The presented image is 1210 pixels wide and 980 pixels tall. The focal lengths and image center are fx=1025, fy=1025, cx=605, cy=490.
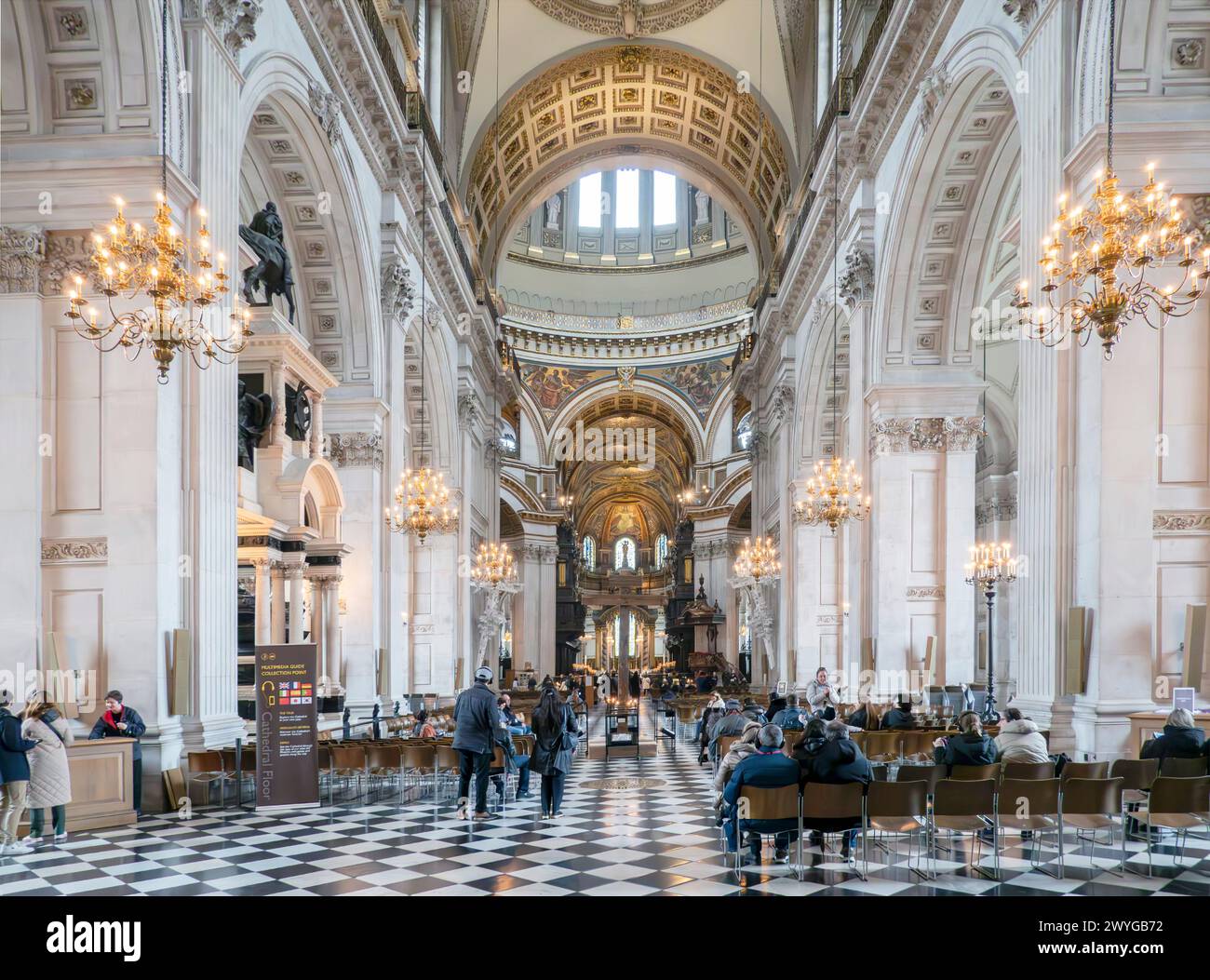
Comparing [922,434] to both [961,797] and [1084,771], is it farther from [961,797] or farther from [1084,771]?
[961,797]

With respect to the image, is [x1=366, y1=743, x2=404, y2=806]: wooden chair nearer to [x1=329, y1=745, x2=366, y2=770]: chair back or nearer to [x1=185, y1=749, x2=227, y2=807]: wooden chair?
[x1=329, y1=745, x2=366, y2=770]: chair back

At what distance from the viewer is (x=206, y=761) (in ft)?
30.5

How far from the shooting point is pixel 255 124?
14250 millimetres

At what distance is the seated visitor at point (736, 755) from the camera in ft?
25.2

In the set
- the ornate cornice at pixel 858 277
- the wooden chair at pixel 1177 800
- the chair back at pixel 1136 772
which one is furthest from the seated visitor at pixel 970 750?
the ornate cornice at pixel 858 277

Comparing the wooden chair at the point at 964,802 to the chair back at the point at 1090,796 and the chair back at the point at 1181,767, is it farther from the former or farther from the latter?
the chair back at the point at 1181,767

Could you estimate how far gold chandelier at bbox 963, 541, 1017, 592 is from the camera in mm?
13805

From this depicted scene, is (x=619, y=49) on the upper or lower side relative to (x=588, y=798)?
upper

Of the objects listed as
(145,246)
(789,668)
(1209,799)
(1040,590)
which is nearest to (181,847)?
(145,246)

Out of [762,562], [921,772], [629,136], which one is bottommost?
[921,772]

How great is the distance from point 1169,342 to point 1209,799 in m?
4.47

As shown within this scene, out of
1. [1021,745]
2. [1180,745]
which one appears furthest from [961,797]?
[1180,745]

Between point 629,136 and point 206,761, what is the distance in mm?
26655

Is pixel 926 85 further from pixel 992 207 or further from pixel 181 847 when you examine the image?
pixel 181 847
